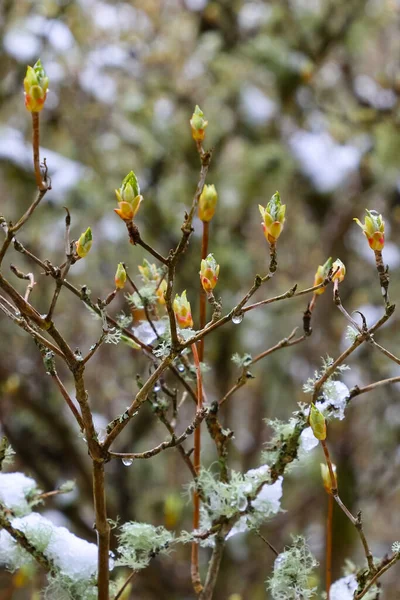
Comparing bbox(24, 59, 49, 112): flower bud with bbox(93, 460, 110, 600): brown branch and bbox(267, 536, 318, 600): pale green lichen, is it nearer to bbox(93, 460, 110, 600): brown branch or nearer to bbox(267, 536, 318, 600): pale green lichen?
bbox(93, 460, 110, 600): brown branch

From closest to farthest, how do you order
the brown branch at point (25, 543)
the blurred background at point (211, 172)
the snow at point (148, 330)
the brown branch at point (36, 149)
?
the brown branch at point (36, 149), the brown branch at point (25, 543), the snow at point (148, 330), the blurred background at point (211, 172)

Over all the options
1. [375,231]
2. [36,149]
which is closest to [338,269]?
[375,231]

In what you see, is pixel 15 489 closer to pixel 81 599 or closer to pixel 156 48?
pixel 81 599

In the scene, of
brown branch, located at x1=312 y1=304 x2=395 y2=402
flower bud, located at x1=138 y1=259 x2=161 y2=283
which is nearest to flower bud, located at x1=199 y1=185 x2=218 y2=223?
flower bud, located at x1=138 y1=259 x2=161 y2=283

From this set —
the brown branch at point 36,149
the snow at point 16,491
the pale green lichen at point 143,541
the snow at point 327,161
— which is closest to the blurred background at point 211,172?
the snow at point 327,161

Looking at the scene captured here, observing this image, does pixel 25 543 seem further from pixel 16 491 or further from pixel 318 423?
pixel 318 423

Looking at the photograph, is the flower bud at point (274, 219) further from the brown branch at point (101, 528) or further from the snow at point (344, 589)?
the snow at point (344, 589)
